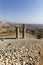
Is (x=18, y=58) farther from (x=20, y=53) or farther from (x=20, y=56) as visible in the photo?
(x=20, y=53)

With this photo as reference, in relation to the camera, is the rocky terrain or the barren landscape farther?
the barren landscape

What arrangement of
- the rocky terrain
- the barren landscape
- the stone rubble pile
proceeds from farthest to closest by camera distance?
the barren landscape
the rocky terrain
the stone rubble pile

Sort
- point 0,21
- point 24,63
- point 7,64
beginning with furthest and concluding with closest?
point 0,21, point 24,63, point 7,64

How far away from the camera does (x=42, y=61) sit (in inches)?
312

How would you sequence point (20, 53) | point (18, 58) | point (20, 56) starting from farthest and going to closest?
point (20, 53) < point (20, 56) < point (18, 58)

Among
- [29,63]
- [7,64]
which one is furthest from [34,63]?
[7,64]

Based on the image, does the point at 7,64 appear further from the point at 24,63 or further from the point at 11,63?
the point at 24,63

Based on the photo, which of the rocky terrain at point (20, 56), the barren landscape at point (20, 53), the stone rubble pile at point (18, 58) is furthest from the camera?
the barren landscape at point (20, 53)

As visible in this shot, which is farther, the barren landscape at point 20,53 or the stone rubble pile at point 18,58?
the barren landscape at point 20,53

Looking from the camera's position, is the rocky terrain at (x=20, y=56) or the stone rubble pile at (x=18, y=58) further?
the rocky terrain at (x=20, y=56)

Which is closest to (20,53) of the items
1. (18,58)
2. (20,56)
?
(20,56)

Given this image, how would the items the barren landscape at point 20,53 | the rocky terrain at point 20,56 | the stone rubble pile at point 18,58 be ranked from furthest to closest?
the barren landscape at point 20,53 < the rocky terrain at point 20,56 < the stone rubble pile at point 18,58

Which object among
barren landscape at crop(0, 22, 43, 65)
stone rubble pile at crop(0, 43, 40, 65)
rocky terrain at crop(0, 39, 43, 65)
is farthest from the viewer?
barren landscape at crop(0, 22, 43, 65)

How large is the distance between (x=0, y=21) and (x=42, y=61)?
45164mm
